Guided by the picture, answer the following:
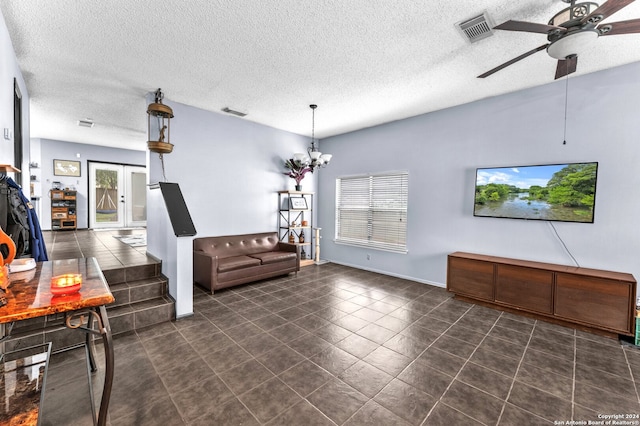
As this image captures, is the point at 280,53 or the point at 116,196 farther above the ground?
the point at 280,53

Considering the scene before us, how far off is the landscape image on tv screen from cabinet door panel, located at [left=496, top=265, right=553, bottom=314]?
774mm

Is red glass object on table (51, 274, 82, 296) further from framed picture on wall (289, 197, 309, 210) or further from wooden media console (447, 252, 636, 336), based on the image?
framed picture on wall (289, 197, 309, 210)

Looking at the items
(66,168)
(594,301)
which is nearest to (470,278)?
(594,301)

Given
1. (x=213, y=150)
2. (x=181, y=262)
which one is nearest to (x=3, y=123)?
(x=181, y=262)

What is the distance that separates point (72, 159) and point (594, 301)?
11.6 m

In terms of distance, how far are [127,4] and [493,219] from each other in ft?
16.0

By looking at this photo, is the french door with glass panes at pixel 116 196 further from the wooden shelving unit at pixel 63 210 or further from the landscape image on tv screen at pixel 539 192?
the landscape image on tv screen at pixel 539 192

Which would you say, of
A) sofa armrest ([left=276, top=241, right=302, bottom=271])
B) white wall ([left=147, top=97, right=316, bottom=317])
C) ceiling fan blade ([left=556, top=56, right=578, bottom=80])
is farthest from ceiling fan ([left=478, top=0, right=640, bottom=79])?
sofa armrest ([left=276, top=241, right=302, bottom=271])

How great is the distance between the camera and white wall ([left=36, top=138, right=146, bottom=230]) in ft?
24.2

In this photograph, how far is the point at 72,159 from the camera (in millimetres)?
7832

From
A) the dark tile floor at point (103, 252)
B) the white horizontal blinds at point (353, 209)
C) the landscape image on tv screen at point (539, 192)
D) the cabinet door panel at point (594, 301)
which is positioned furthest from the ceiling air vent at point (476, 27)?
the dark tile floor at point (103, 252)

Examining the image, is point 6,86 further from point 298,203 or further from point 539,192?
point 539,192

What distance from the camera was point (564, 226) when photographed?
11.3ft

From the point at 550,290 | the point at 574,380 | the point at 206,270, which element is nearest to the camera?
the point at 574,380
